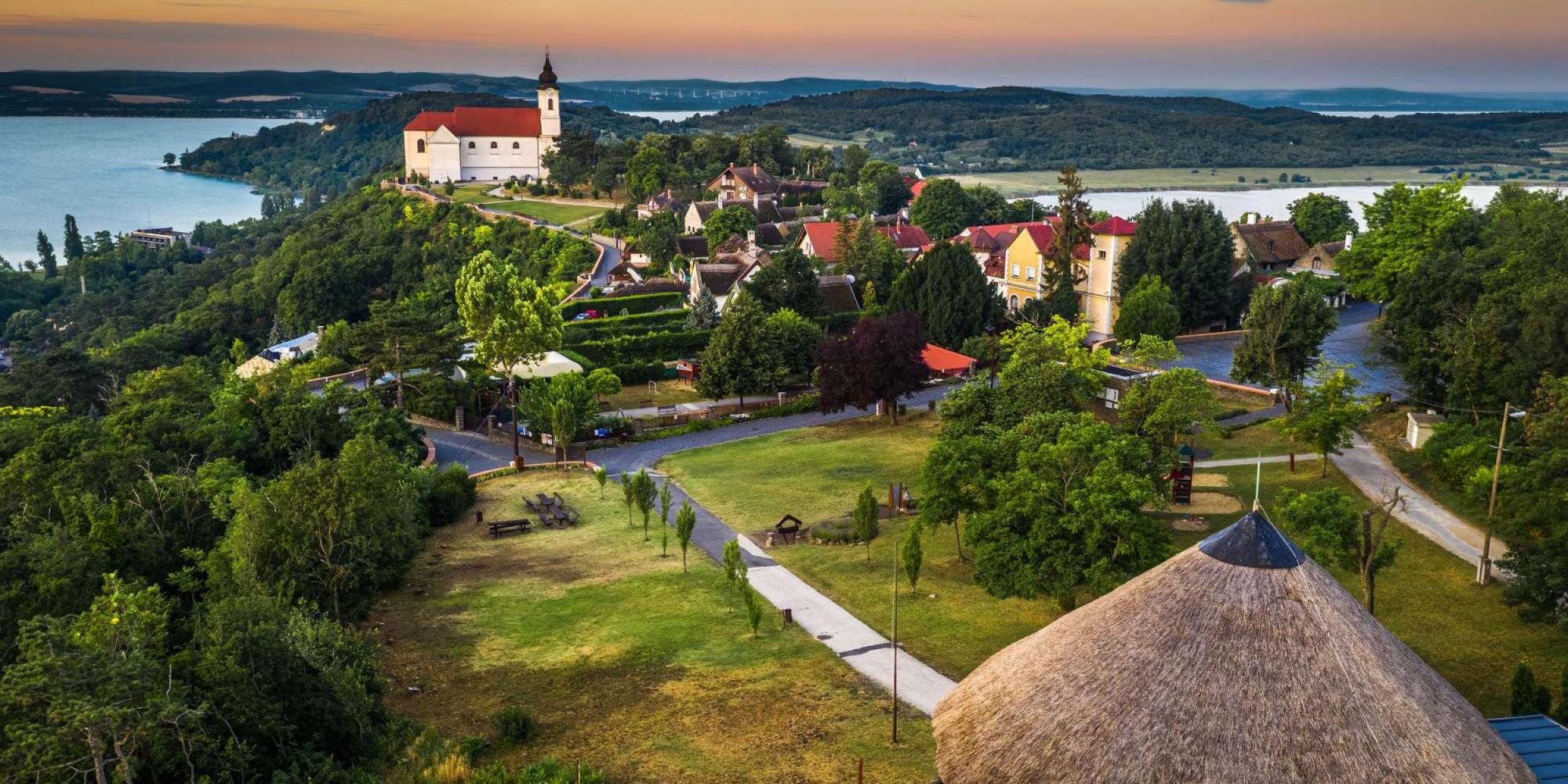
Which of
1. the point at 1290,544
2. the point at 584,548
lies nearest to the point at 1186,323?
the point at 584,548

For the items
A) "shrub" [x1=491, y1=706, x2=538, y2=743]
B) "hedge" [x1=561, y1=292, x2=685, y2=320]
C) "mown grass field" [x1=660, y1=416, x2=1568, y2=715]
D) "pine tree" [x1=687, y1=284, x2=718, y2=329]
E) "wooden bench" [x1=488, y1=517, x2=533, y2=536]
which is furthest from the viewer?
"hedge" [x1=561, y1=292, x2=685, y2=320]

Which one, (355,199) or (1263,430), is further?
(355,199)

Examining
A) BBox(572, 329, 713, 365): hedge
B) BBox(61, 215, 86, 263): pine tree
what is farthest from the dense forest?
BBox(61, 215, 86, 263): pine tree

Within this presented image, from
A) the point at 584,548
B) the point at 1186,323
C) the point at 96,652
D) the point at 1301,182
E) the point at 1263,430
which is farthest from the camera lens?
the point at 1301,182

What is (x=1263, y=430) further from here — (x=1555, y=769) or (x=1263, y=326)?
(x=1555, y=769)

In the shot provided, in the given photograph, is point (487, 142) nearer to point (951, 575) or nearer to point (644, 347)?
point (644, 347)

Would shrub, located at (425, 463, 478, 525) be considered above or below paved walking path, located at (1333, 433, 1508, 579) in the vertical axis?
below

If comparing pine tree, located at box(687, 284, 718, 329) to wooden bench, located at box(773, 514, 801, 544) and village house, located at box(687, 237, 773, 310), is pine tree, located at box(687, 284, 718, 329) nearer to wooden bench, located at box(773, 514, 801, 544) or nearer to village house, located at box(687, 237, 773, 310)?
village house, located at box(687, 237, 773, 310)
